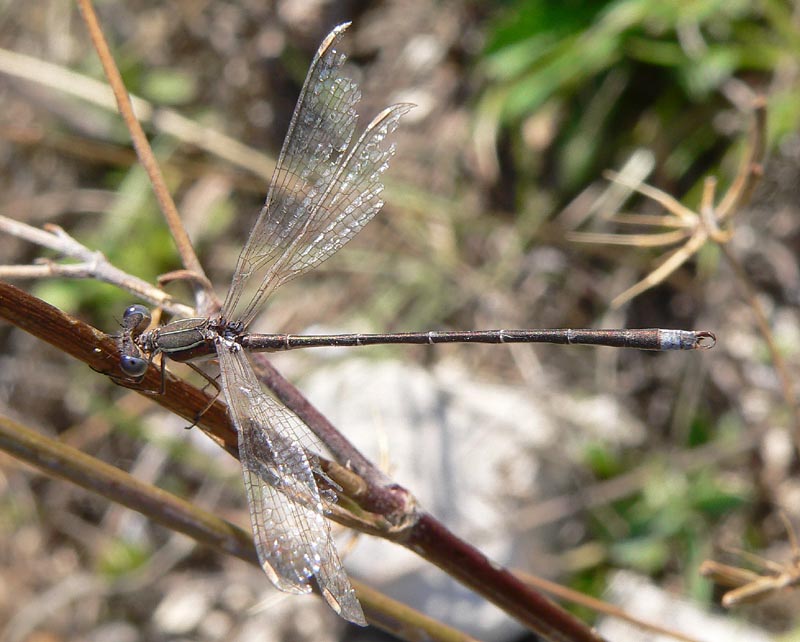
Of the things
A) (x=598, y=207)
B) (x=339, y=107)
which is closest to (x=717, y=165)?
(x=598, y=207)

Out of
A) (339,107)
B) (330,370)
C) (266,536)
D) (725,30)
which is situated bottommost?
(266,536)

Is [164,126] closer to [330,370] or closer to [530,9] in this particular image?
[330,370]

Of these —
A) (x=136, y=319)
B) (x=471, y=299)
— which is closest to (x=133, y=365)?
(x=136, y=319)

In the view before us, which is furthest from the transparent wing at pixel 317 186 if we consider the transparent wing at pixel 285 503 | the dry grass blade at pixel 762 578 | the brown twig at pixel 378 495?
the dry grass blade at pixel 762 578

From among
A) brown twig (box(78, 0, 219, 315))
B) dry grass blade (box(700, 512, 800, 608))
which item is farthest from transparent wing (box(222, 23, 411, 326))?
dry grass blade (box(700, 512, 800, 608))

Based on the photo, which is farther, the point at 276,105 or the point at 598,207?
the point at 276,105

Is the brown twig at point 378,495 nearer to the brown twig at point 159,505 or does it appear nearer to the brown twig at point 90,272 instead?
the brown twig at point 159,505
